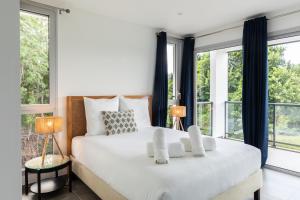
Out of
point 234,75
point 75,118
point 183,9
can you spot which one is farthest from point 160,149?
point 234,75

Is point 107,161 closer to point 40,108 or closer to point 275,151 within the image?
point 40,108

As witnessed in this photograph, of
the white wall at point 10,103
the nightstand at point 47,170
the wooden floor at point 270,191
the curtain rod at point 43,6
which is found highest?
the curtain rod at point 43,6

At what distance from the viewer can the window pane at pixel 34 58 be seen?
2.77 meters

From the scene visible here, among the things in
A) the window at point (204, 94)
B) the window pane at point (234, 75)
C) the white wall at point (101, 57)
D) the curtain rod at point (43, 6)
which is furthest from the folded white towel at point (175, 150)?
the window pane at point (234, 75)

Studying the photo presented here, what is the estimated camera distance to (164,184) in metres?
1.43

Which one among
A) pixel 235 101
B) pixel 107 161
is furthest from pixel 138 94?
pixel 235 101

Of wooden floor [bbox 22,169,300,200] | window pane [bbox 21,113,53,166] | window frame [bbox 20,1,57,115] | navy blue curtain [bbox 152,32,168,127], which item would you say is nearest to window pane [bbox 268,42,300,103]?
wooden floor [bbox 22,169,300,200]

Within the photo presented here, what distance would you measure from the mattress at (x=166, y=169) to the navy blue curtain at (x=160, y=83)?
62.7 inches

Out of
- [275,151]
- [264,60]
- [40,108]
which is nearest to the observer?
[40,108]

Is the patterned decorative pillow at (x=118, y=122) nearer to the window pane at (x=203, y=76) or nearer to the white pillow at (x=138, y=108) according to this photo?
the white pillow at (x=138, y=108)

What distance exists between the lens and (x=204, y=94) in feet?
16.9

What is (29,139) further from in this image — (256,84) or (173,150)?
(256,84)

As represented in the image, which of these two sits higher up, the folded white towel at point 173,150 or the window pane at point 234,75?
the window pane at point 234,75

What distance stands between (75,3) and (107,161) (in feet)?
7.76
